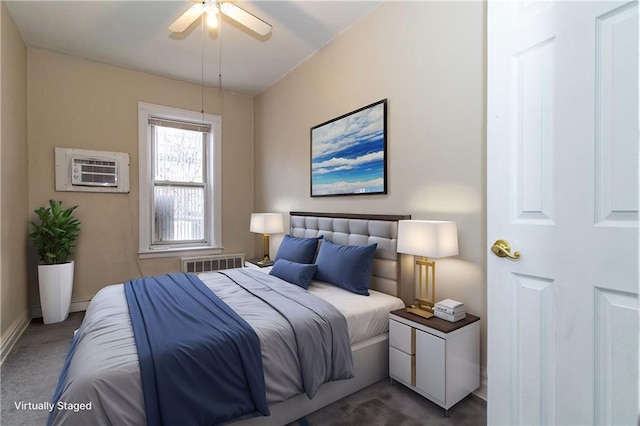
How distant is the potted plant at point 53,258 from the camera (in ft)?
10.3

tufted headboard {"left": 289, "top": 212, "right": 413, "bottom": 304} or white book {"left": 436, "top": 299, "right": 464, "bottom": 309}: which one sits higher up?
tufted headboard {"left": 289, "top": 212, "right": 413, "bottom": 304}

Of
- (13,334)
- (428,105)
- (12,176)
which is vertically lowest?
(13,334)

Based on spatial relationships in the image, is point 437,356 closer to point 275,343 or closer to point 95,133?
point 275,343

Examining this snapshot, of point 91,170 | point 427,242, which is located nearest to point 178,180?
point 91,170

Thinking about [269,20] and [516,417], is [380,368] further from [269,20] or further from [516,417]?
[269,20]

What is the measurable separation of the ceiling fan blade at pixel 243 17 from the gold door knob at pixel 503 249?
222 cm

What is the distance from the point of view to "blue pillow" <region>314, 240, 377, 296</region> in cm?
241

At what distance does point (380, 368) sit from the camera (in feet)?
7.05

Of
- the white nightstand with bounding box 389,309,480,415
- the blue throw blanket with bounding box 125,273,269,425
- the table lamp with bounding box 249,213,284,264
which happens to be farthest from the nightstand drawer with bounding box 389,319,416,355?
the table lamp with bounding box 249,213,284,264

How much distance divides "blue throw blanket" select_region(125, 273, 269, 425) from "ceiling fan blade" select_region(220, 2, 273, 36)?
215 centimetres

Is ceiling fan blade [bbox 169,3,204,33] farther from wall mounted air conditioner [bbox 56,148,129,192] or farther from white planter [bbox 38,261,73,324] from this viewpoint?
white planter [bbox 38,261,73,324]

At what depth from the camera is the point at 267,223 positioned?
12.5ft

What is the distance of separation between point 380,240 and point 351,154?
3.14 ft

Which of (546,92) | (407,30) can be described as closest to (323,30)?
(407,30)
